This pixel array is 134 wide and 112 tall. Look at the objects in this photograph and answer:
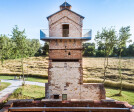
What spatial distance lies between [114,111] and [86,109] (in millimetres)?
1698

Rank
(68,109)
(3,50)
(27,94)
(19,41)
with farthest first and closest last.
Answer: (3,50), (19,41), (27,94), (68,109)

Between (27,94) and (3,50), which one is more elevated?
(3,50)

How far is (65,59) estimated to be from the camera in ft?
39.0

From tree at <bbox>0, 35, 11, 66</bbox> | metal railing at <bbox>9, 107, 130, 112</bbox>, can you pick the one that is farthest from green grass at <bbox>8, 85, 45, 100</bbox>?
tree at <bbox>0, 35, 11, 66</bbox>

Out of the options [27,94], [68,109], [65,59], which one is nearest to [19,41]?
[27,94]

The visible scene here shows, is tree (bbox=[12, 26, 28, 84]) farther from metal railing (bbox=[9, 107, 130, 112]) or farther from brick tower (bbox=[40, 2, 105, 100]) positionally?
metal railing (bbox=[9, 107, 130, 112])

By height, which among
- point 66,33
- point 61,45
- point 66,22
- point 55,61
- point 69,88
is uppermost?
point 66,22

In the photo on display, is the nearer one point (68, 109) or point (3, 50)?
point (68, 109)

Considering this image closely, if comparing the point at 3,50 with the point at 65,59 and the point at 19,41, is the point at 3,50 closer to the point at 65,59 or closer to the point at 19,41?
the point at 19,41

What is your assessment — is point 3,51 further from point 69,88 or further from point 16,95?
point 69,88

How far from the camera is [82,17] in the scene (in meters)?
11.6

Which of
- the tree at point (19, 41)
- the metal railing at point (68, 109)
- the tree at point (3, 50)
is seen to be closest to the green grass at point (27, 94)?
the tree at point (19, 41)

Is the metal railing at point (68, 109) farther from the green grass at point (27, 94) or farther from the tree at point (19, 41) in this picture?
the tree at point (19, 41)

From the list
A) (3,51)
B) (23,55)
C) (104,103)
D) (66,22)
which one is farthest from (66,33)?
(3,51)
